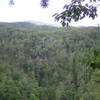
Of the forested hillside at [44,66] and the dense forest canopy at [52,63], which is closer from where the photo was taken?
the dense forest canopy at [52,63]

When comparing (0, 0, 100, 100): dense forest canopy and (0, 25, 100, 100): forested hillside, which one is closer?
(0, 0, 100, 100): dense forest canopy

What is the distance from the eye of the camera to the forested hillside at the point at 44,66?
29.4 metres

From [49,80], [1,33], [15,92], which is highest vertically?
[1,33]

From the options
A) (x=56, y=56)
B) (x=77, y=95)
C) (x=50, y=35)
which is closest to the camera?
(x=77, y=95)

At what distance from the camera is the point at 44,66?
165 feet

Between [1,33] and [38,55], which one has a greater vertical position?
[1,33]

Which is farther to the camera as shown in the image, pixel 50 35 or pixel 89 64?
pixel 50 35

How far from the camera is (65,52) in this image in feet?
206

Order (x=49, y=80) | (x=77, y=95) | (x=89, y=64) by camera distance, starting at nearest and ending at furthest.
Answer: (x=89, y=64) < (x=77, y=95) < (x=49, y=80)

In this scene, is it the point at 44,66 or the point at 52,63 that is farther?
the point at 52,63

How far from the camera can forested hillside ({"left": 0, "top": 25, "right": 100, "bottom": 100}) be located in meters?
29.4

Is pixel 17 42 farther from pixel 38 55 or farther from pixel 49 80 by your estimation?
pixel 49 80

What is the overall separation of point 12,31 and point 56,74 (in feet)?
133

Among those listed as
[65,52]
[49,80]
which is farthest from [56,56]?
[49,80]
